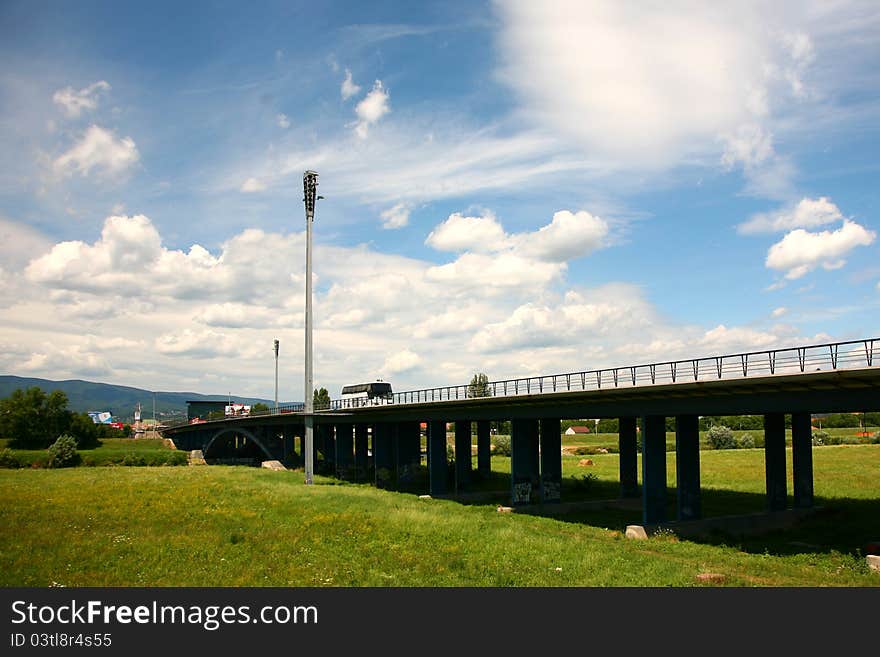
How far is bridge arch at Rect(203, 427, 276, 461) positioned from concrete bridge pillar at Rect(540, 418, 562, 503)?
222 ft

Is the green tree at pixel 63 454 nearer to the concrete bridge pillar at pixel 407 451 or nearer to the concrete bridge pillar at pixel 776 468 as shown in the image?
the concrete bridge pillar at pixel 407 451

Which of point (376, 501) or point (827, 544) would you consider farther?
point (376, 501)

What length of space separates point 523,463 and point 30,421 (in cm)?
12537

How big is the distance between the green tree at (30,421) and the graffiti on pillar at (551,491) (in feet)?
404

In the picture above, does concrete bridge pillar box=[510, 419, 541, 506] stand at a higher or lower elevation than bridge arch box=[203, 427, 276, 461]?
higher

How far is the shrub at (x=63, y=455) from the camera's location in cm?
10106

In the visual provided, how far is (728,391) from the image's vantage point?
34250 mm

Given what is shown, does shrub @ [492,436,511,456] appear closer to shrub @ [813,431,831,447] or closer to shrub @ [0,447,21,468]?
shrub @ [813,431,831,447]

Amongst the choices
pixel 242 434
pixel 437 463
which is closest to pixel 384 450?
pixel 437 463

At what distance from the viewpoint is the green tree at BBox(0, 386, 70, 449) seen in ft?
457

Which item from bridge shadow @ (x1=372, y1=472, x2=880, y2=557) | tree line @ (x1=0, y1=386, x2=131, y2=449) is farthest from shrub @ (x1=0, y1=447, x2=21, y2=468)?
bridge shadow @ (x1=372, y1=472, x2=880, y2=557)
